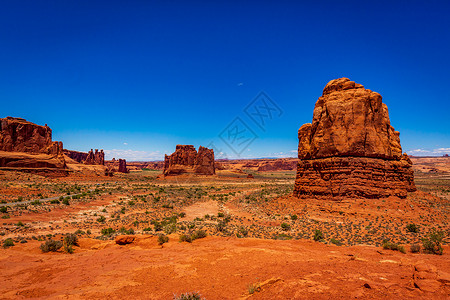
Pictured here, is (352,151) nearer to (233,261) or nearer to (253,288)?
(233,261)

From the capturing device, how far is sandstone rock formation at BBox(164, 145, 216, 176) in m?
77.4

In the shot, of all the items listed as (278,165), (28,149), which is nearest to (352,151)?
(28,149)

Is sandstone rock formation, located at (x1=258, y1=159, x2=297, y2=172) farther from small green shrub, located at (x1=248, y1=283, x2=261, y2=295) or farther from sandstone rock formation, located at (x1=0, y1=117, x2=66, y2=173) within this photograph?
small green shrub, located at (x1=248, y1=283, x2=261, y2=295)

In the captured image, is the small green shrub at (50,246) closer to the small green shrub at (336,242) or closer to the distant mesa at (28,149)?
the small green shrub at (336,242)

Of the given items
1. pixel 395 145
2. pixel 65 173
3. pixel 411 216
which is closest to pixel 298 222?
pixel 411 216

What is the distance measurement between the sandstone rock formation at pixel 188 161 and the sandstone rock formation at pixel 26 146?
110 ft

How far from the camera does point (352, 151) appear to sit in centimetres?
2033

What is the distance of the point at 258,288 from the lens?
5383 millimetres

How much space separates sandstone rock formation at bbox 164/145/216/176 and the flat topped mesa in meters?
58.3

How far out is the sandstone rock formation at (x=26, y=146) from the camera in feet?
143

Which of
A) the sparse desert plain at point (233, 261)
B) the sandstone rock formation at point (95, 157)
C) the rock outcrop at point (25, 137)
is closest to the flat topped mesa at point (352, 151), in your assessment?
the sparse desert plain at point (233, 261)

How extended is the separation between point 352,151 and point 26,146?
5976cm

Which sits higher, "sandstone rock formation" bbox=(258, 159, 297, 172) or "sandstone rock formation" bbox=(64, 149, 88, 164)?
"sandstone rock formation" bbox=(64, 149, 88, 164)

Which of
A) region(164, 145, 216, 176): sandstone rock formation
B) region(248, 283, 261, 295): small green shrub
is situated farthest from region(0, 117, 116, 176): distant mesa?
region(248, 283, 261, 295): small green shrub
